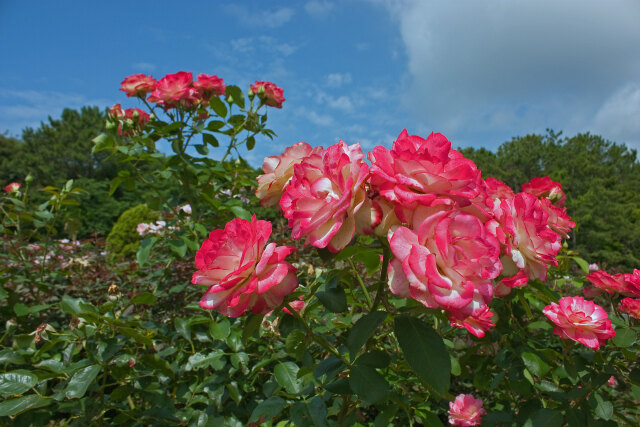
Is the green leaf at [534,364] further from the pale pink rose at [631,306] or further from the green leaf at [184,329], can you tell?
the green leaf at [184,329]

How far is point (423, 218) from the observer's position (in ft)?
1.80

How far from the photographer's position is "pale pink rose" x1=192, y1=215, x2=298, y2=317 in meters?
0.60

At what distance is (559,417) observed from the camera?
1019mm

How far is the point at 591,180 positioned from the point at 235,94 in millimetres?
16638

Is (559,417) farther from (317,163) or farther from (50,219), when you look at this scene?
(50,219)

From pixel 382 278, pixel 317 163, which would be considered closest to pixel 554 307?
pixel 382 278

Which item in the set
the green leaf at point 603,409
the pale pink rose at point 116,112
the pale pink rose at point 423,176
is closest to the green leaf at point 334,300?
the pale pink rose at point 423,176

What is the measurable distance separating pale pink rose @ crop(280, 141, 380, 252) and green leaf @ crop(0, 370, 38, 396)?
1.01 metres

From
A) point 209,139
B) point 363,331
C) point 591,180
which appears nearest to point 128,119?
point 209,139

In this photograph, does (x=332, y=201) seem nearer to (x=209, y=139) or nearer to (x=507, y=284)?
(x=507, y=284)

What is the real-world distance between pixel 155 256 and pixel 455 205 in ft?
8.43

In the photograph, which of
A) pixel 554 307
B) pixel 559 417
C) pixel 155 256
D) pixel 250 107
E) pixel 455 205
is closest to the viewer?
pixel 455 205

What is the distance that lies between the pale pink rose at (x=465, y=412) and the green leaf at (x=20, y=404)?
1.43 m

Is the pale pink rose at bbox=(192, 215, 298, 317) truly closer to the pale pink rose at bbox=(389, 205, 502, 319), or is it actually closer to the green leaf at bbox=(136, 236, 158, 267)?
the pale pink rose at bbox=(389, 205, 502, 319)
